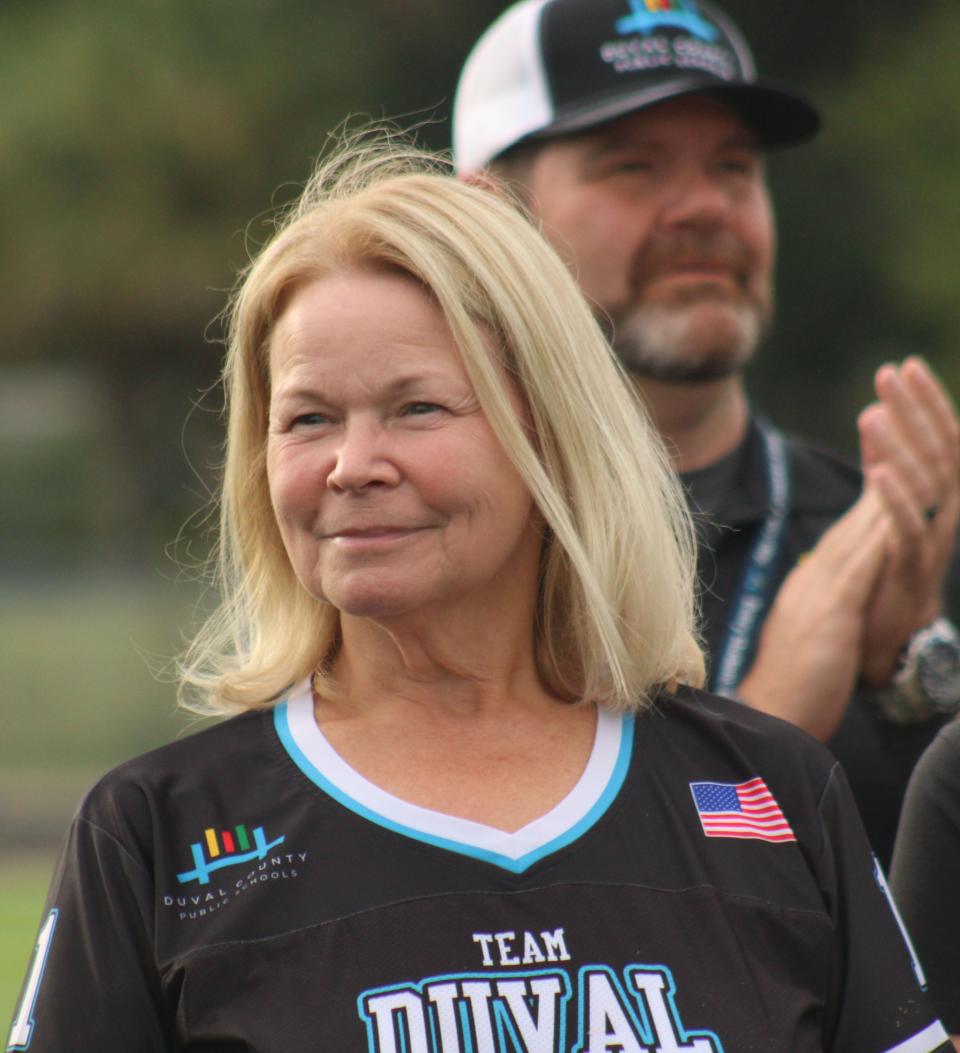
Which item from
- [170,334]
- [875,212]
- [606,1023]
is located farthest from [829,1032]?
[170,334]

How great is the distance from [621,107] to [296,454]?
4.91ft

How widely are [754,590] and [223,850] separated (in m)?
1.48

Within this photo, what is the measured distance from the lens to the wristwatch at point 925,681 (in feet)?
10.3

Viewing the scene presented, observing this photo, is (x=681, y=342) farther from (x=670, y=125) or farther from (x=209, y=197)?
(x=209, y=197)

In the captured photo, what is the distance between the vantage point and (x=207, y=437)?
22.0 metres

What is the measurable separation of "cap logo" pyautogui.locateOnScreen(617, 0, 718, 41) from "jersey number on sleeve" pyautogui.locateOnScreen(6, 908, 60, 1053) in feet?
7.44

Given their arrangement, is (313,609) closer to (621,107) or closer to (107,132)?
(621,107)

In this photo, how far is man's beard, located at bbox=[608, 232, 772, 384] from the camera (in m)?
3.46

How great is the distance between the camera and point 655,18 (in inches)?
143

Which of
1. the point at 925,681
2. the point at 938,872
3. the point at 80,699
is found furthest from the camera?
the point at 80,699

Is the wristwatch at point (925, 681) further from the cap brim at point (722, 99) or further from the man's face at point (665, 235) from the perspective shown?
the cap brim at point (722, 99)

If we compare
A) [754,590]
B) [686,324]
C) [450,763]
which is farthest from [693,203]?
[450,763]

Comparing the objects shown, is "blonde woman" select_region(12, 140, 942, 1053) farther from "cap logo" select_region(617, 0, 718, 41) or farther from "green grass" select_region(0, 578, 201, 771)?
"green grass" select_region(0, 578, 201, 771)

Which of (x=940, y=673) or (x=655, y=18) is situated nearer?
(x=940, y=673)
